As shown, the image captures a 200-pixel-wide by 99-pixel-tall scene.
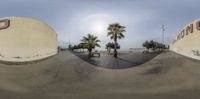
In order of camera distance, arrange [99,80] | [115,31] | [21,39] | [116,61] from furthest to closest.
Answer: [115,31] < [116,61] < [21,39] < [99,80]

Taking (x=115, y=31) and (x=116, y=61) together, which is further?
(x=115, y=31)

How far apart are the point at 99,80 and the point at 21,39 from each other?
1787cm

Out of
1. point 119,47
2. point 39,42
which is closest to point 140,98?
point 39,42

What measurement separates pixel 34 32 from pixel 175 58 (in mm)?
26418

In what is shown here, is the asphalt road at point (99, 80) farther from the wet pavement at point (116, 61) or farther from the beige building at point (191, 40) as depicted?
the wet pavement at point (116, 61)

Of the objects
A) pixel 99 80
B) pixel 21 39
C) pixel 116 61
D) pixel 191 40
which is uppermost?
pixel 21 39

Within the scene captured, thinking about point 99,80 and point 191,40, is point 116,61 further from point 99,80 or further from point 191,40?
point 99,80

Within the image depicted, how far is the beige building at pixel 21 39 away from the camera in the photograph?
57250mm

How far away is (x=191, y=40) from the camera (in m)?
54.6

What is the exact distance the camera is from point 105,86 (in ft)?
151

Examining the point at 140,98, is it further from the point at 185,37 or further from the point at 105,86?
the point at 185,37

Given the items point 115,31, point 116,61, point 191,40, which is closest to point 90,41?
point 115,31

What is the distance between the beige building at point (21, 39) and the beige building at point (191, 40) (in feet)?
85.0

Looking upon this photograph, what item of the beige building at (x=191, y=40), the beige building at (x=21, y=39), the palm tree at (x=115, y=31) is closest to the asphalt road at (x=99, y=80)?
the beige building at (x=191, y=40)
